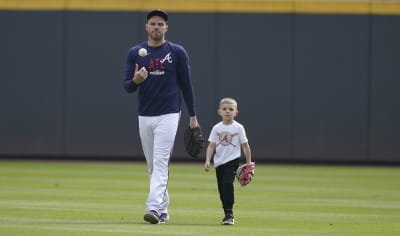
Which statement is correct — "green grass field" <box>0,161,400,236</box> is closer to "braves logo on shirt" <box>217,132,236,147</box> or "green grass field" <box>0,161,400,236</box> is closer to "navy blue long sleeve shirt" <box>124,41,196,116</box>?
"braves logo on shirt" <box>217,132,236,147</box>

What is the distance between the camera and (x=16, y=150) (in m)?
26.5

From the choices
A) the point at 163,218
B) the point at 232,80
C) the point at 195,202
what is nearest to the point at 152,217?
the point at 163,218

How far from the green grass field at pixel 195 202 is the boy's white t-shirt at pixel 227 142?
684mm

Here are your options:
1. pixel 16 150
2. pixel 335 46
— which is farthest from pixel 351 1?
pixel 16 150

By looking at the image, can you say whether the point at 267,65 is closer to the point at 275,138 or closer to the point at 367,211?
the point at 275,138

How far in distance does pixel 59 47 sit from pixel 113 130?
2.17 meters

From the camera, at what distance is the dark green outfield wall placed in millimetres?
26219

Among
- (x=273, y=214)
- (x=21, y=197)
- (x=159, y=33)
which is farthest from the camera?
(x=21, y=197)

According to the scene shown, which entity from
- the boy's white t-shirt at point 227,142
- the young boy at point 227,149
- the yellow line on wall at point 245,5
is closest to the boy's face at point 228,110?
the young boy at point 227,149

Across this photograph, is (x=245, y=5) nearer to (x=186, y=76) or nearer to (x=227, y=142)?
(x=227, y=142)

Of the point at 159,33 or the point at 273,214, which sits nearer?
the point at 159,33

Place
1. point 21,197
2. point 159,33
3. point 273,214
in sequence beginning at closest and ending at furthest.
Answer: point 159,33 < point 273,214 < point 21,197

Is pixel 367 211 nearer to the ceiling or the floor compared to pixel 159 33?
nearer to the floor

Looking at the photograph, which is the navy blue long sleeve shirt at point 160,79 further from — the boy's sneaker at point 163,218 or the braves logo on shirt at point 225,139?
the boy's sneaker at point 163,218
